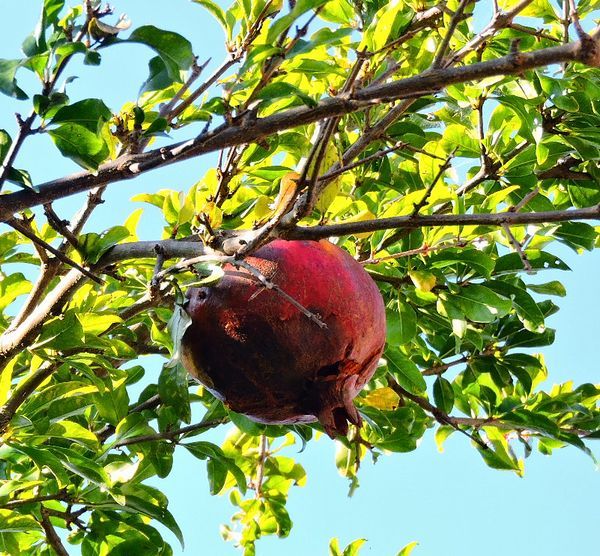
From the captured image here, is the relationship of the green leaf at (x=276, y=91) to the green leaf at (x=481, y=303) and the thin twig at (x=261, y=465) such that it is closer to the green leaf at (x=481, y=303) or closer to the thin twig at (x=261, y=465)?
the green leaf at (x=481, y=303)

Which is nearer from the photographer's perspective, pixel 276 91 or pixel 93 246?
pixel 276 91

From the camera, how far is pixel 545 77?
2.35 meters

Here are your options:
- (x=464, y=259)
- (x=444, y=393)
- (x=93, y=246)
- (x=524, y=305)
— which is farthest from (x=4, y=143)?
(x=444, y=393)

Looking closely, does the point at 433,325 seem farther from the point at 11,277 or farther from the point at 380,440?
the point at 11,277

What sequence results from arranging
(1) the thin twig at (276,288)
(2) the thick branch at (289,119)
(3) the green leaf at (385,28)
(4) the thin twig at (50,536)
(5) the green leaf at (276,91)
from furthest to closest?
(4) the thin twig at (50,536) → (3) the green leaf at (385,28) → (5) the green leaf at (276,91) → (1) the thin twig at (276,288) → (2) the thick branch at (289,119)

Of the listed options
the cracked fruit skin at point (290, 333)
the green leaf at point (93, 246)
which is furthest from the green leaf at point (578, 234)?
the green leaf at point (93, 246)

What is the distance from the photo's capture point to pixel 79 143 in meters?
1.57

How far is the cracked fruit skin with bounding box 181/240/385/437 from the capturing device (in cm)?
143

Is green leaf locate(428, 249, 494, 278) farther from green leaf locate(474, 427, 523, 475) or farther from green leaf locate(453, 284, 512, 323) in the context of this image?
green leaf locate(474, 427, 523, 475)

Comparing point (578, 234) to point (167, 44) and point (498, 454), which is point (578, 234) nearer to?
point (498, 454)

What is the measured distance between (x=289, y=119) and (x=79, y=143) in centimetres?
43

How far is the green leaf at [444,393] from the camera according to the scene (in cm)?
289

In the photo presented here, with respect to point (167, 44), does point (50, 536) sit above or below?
below

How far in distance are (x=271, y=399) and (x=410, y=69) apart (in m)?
1.40
